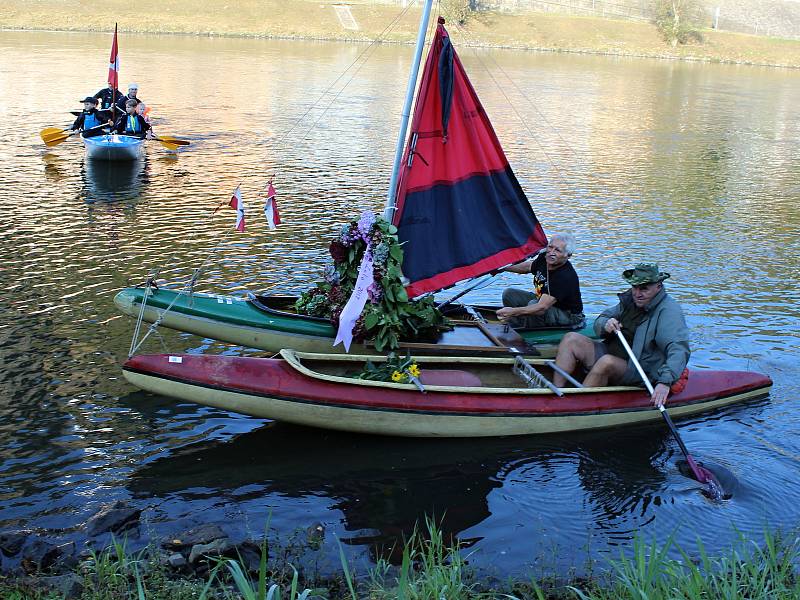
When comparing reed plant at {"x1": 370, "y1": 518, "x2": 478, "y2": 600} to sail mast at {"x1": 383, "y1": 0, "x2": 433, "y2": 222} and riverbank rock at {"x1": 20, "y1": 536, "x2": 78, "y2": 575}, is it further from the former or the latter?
sail mast at {"x1": 383, "y1": 0, "x2": 433, "y2": 222}

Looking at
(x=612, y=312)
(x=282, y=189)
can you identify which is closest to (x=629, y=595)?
(x=612, y=312)

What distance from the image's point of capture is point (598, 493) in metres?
10.5

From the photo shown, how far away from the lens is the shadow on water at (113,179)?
23.8 m

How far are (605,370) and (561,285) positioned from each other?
180 cm

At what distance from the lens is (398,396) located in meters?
10.8

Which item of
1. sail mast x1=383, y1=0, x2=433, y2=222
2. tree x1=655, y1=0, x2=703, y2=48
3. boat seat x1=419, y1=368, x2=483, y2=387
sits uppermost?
tree x1=655, y1=0, x2=703, y2=48

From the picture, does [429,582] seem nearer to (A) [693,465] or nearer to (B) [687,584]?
(B) [687,584]

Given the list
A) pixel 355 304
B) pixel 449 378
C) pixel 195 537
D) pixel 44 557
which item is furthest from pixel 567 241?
pixel 44 557

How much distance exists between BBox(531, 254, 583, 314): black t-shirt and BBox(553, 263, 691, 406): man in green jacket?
3.57 feet

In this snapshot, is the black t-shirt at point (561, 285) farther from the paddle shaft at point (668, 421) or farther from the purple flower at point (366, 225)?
the purple flower at point (366, 225)

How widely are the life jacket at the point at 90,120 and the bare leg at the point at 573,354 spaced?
810 inches

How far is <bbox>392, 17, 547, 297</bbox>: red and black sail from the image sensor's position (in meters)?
11.9

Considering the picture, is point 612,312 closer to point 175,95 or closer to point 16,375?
point 16,375

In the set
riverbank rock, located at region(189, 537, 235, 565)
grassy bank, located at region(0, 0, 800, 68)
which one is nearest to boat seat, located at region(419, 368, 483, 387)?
riverbank rock, located at region(189, 537, 235, 565)
